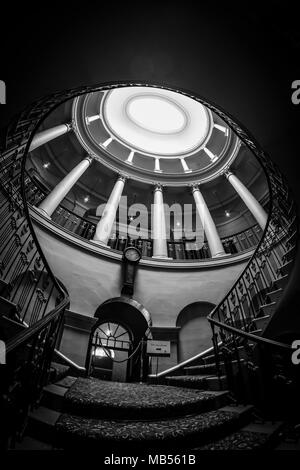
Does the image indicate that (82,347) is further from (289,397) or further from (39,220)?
(289,397)

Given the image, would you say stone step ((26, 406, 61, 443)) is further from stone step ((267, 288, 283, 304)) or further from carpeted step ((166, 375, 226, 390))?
stone step ((267, 288, 283, 304))

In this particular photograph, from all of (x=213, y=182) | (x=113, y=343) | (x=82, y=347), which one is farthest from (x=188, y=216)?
(x=82, y=347)

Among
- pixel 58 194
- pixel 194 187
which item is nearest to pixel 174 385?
pixel 58 194

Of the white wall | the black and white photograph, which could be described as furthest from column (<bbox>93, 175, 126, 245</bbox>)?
the black and white photograph

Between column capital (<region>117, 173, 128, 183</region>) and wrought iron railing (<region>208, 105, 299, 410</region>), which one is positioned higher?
column capital (<region>117, 173, 128, 183</region>)

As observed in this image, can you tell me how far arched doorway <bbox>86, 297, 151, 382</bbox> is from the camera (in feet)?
27.7

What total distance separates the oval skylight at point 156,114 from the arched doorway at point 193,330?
488 inches

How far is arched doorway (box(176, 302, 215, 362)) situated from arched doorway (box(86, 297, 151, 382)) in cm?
124

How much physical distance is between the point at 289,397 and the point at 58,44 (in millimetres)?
5735

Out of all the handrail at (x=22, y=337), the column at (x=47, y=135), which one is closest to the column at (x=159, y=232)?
the column at (x=47, y=135)

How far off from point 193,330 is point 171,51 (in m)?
8.03

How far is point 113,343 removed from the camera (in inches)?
367
